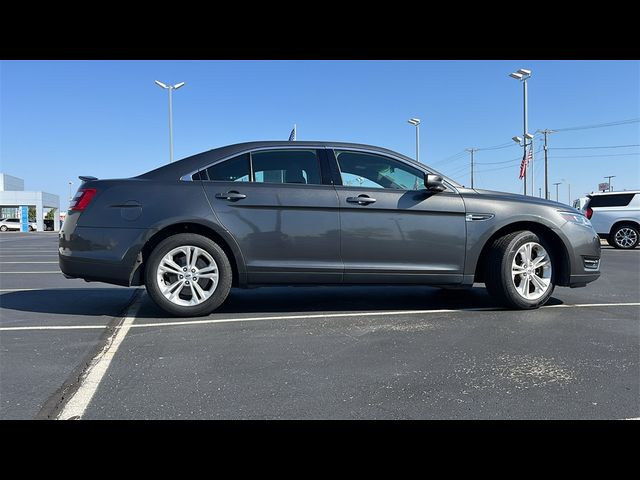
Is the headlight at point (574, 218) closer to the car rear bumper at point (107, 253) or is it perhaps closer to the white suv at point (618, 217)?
the car rear bumper at point (107, 253)

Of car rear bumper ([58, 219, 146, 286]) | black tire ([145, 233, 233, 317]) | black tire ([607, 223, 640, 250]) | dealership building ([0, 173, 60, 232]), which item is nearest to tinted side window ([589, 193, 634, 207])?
black tire ([607, 223, 640, 250])

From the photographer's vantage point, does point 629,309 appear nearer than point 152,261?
No

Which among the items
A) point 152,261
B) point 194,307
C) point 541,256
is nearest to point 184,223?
point 152,261

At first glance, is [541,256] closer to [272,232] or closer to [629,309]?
[629,309]

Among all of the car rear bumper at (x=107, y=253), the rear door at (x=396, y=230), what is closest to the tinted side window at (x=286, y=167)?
the rear door at (x=396, y=230)

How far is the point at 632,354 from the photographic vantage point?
3342 millimetres

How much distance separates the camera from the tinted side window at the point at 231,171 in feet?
14.8

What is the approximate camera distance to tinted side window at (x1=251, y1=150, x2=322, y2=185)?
15.0ft

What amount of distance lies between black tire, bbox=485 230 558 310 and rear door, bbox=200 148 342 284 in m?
1.55

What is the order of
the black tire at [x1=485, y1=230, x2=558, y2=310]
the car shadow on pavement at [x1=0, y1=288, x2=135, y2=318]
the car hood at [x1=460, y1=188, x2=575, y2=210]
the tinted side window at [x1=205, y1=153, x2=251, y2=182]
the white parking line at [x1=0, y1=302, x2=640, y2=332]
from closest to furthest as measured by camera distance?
the white parking line at [x1=0, y1=302, x2=640, y2=332], the tinted side window at [x1=205, y1=153, x2=251, y2=182], the black tire at [x1=485, y1=230, x2=558, y2=310], the car hood at [x1=460, y1=188, x2=575, y2=210], the car shadow on pavement at [x1=0, y1=288, x2=135, y2=318]

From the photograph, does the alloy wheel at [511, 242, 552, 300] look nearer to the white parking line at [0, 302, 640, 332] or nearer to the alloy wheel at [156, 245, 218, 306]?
the white parking line at [0, 302, 640, 332]

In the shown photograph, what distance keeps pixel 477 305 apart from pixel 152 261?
3382mm

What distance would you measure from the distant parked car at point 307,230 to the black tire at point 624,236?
11.7m
